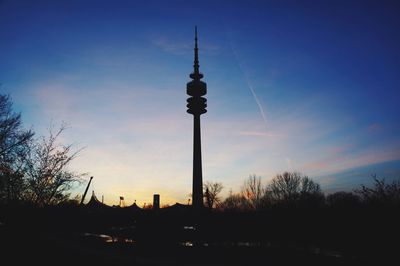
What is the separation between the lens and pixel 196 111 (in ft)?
148

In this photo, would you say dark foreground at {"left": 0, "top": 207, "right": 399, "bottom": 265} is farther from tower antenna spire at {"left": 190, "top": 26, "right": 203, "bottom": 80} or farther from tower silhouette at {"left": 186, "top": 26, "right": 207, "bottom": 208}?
tower antenna spire at {"left": 190, "top": 26, "right": 203, "bottom": 80}

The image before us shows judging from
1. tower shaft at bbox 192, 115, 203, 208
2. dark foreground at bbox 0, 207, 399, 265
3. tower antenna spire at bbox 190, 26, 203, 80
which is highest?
tower antenna spire at bbox 190, 26, 203, 80

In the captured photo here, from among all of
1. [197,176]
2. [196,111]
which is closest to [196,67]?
[196,111]

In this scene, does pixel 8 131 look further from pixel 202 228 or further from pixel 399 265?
pixel 399 265

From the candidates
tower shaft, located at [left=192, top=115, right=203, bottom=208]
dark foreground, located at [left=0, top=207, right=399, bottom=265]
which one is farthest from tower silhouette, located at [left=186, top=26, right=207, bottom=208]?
dark foreground, located at [left=0, top=207, right=399, bottom=265]

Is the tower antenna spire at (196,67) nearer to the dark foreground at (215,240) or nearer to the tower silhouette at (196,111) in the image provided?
the tower silhouette at (196,111)

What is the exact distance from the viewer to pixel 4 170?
14992 mm

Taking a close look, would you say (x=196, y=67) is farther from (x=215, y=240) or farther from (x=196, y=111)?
(x=215, y=240)

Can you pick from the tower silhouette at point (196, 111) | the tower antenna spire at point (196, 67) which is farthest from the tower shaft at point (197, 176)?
the tower antenna spire at point (196, 67)

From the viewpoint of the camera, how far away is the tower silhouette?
4206cm

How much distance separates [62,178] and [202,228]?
409 inches

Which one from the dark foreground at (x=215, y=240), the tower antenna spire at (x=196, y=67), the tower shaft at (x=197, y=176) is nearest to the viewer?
the dark foreground at (x=215, y=240)

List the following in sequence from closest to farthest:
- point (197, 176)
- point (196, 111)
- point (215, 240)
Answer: point (215, 240)
point (197, 176)
point (196, 111)

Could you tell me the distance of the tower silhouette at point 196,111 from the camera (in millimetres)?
42062
